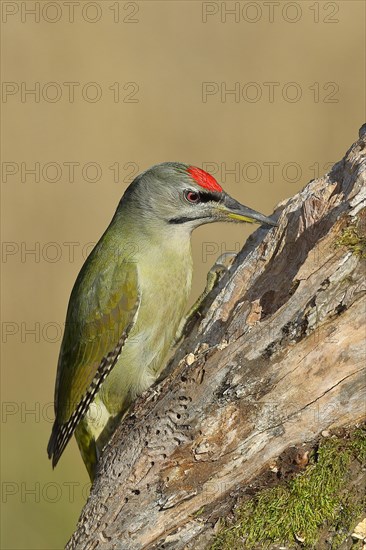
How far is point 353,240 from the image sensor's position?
4219mm

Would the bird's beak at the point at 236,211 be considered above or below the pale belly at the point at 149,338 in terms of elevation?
above

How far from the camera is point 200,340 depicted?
199 inches

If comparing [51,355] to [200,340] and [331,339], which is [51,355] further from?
[331,339]

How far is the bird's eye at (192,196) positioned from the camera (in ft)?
19.8

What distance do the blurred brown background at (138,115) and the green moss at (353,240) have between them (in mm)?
5970

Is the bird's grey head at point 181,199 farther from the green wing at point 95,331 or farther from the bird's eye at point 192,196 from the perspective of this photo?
the green wing at point 95,331

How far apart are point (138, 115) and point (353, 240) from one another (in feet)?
23.2

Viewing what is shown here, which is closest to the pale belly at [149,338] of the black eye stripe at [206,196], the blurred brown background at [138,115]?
the black eye stripe at [206,196]

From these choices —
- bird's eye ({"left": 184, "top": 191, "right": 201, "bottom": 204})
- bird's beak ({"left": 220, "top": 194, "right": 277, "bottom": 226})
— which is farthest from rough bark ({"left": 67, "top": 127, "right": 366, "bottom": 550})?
bird's eye ({"left": 184, "top": 191, "right": 201, "bottom": 204})

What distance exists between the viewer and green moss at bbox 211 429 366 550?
4.20m

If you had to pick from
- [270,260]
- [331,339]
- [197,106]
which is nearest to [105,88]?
[197,106]

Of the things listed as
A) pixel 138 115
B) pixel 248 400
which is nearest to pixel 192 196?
pixel 248 400

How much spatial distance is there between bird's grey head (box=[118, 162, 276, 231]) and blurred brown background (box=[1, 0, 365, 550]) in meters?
3.97

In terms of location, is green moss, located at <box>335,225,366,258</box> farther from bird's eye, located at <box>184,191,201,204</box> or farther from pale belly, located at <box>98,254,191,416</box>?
pale belly, located at <box>98,254,191,416</box>
